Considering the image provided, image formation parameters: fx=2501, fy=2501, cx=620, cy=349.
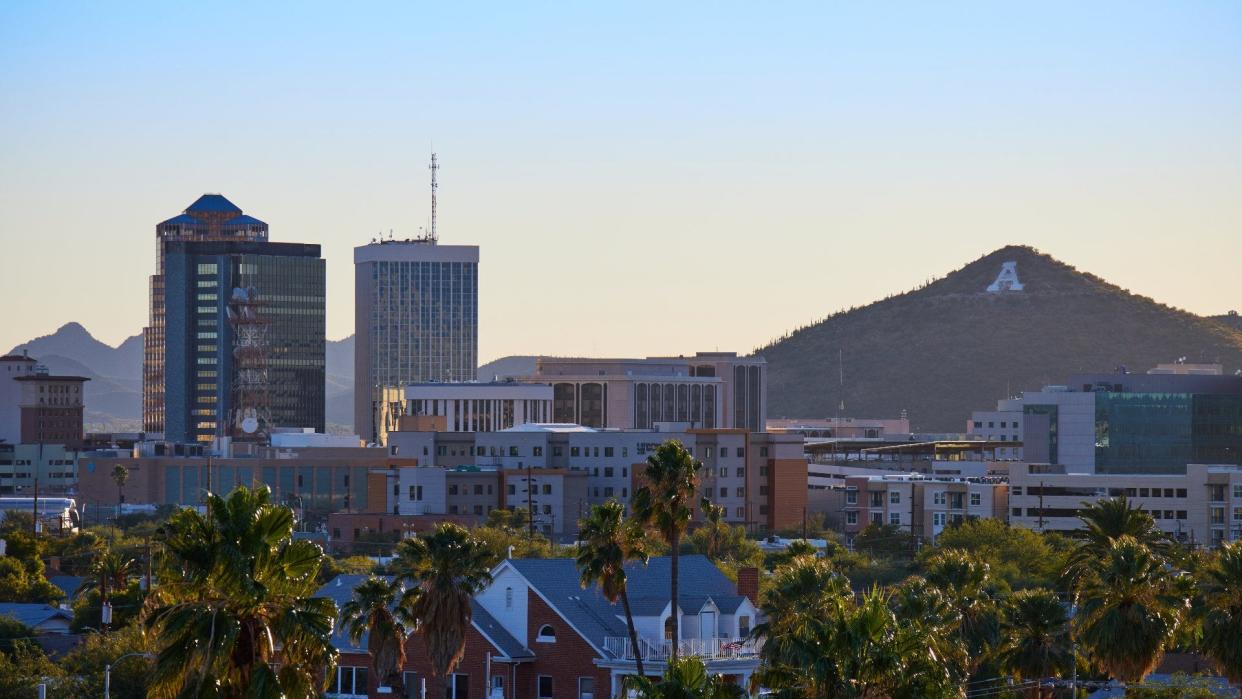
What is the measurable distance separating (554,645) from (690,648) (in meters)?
5.37

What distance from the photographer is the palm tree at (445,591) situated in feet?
295

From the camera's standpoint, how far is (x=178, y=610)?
52.4 m

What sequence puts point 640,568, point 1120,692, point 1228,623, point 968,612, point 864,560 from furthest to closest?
point 864,560 < point 640,568 < point 1120,692 < point 968,612 < point 1228,623

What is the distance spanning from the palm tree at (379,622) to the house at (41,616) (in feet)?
109

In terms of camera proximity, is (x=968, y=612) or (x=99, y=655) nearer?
(x=968, y=612)

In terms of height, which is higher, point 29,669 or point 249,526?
point 249,526

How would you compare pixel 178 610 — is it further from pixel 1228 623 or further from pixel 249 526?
pixel 1228 623

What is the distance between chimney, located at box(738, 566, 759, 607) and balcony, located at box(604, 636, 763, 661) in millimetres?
7495

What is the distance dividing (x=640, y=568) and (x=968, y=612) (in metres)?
21.0

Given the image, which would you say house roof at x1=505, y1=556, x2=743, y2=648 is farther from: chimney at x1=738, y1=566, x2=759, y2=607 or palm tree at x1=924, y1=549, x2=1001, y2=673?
palm tree at x1=924, y1=549, x2=1001, y2=673

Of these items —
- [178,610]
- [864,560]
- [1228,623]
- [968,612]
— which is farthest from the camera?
[864,560]

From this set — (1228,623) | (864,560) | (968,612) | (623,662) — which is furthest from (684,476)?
(864,560)

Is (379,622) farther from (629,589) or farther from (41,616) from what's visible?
(41,616)

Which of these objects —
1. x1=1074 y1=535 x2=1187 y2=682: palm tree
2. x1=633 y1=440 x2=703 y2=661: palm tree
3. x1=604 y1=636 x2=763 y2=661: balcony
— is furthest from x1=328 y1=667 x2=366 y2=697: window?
x1=1074 y1=535 x2=1187 y2=682: palm tree
